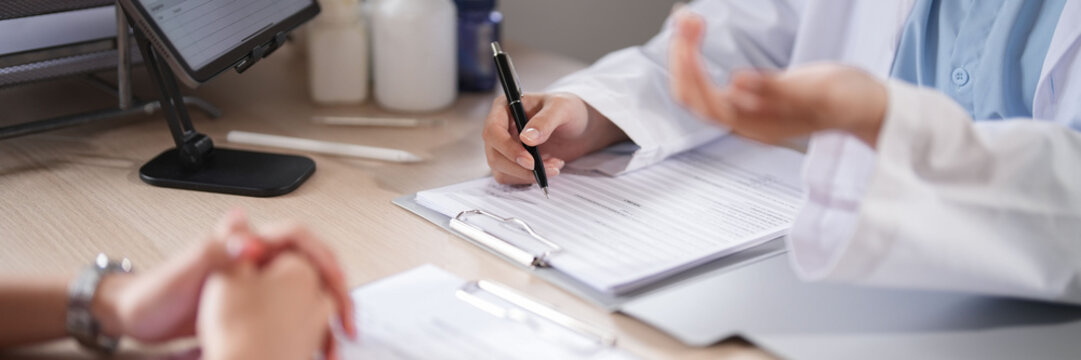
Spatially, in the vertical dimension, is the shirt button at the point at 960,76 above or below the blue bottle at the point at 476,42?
above

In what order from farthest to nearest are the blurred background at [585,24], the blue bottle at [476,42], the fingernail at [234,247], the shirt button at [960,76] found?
the blurred background at [585,24] < the blue bottle at [476,42] < the shirt button at [960,76] < the fingernail at [234,247]

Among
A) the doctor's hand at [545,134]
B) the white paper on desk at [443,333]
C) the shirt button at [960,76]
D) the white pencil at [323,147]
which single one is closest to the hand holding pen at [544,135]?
the doctor's hand at [545,134]

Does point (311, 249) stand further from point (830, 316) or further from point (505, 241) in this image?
point (830, 316)

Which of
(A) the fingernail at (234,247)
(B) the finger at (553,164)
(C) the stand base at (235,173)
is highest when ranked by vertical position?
(A) the fingernail at (234,247)

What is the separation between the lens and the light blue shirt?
0.81 metres

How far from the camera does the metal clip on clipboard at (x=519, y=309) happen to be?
1.85ft

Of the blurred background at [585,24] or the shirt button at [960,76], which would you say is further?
the blurred background at [585,24]

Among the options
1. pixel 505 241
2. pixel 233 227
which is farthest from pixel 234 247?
pixel 505 241

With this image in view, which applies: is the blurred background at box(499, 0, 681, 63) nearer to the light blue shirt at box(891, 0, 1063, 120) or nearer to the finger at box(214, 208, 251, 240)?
the light blue shirt at box(891, 0, 1063, 120)

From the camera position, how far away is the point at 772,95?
0.50 metres

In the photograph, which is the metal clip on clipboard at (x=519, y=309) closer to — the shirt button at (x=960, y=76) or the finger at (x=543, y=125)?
the finger at (x=543, y=125)

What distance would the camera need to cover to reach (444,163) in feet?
2.93

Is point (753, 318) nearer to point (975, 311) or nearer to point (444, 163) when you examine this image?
point (975, 311)

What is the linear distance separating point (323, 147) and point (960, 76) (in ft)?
2.08
